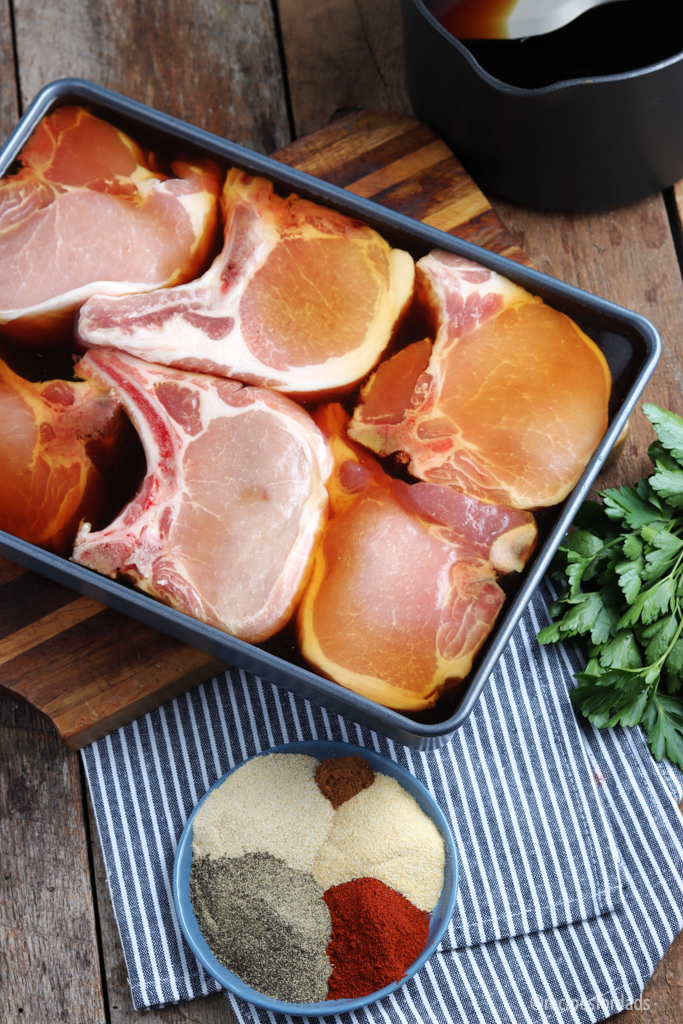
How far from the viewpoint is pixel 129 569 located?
3.48ft

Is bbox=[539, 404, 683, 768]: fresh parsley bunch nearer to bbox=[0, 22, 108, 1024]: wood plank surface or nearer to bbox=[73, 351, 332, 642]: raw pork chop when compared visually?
bbox=[73, 351, 332, 642]: raw pork chop

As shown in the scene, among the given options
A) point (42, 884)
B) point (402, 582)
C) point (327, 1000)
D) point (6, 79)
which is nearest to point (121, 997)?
point (42, 884)

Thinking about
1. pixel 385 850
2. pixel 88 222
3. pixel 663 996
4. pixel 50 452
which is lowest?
pixel 663 996

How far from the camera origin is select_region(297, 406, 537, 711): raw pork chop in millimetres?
1034

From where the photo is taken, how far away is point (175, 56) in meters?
1.46

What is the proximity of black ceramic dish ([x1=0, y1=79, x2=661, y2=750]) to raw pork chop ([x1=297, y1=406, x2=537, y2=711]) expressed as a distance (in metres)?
0.03

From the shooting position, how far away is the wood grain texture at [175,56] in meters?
1.45

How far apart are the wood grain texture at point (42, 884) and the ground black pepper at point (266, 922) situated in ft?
0.68

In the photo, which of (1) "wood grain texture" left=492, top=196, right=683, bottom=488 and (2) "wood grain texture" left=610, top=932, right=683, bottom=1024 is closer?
(2) "wood grain texture" left=610, top=932, right=683, bottom=1024

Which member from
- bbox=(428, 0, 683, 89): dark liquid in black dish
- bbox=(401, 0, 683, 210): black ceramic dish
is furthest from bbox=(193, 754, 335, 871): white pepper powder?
bbox=(428, 0, 683, 89): dark liquid in black dish

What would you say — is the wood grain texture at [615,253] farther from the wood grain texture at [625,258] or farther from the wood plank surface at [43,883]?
the wood plank surface at [43,883]

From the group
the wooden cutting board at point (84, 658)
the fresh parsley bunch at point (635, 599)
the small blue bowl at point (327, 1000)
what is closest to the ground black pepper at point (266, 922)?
the small blue bowl at point (327, 1000)

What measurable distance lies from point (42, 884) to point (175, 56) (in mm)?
1399

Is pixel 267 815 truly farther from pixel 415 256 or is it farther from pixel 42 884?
pixel 415 256
